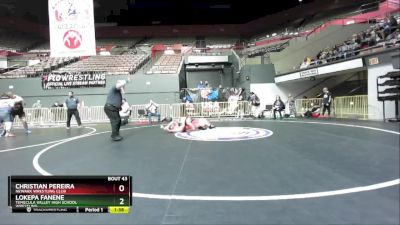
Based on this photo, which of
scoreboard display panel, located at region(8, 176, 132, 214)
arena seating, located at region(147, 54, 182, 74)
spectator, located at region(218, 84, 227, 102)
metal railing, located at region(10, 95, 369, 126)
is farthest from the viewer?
arena seating, located at region(147, 54, 182, 74)

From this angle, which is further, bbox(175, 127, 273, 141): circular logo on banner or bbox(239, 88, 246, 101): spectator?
bbox(239, 88, 246, 101): spectator

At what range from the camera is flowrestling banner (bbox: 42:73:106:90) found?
437 inches

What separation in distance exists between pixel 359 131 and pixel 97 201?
5.85ft

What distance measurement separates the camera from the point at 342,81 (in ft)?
32.4

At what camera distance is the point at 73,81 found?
11523 mm

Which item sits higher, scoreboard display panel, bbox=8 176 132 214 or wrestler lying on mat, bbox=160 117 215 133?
scoreboard display panel, bbox=8 176 132 214

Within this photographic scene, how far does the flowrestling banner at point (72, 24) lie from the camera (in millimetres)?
1467

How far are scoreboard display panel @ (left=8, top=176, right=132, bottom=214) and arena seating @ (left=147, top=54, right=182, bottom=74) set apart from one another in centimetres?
1257

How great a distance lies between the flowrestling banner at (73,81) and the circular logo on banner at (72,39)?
32.4ft

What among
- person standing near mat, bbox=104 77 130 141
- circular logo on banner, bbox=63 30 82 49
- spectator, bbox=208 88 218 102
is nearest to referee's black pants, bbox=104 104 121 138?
person standing near mat, bbox=104 77 130 141

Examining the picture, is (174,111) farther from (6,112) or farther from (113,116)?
(113,116)

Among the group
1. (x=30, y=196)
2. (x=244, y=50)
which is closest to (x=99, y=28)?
(x=30, y=196)

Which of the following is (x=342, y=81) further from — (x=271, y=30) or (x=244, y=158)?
(x=271, y=30)

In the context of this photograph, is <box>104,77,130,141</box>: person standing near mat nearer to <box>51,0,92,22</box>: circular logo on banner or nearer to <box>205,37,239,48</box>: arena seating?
<box>51,0,92,22</box>: circular logo on banner
